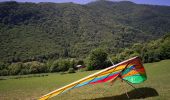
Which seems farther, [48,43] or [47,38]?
[47,38]

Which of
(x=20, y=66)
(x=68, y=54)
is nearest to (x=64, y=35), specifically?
(x=68, y=54)

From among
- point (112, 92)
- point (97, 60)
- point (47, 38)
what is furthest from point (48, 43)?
point (112, 92)

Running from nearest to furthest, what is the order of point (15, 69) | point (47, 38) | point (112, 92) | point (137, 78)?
point (137, 78) < point (112, 92) < point (15, 69) < point (47, 38)

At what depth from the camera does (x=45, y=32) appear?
174 meters

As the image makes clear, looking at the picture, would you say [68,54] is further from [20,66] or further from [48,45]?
[20,66]

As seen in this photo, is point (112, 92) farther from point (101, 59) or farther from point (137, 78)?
point (101, 59)

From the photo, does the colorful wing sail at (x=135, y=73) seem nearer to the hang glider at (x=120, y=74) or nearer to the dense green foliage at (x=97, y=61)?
the hang glider at (x=120, y=74)

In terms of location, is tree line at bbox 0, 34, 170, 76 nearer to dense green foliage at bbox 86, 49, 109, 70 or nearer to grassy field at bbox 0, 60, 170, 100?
dense green foliage at bbox 86, 49, 109, 70

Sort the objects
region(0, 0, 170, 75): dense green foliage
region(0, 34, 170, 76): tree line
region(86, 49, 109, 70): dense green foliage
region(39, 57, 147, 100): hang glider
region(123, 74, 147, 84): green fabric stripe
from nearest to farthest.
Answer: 1. region(39, 57, 147, 100): hang glider
2. region(123, 74, 147, 84): green fabric stripe
3. region(0, 34, 170, 76): tree line
4. region(86, 49, 109, 70): dense green foliage
5. region(0, 0, 170, 75): dense green foliage

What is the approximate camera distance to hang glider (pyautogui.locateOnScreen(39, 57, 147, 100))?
12025 millimetres

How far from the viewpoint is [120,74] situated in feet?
44.1

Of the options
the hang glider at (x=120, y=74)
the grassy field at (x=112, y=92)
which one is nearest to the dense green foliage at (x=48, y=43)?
the grassy field at (x=112, y=92)

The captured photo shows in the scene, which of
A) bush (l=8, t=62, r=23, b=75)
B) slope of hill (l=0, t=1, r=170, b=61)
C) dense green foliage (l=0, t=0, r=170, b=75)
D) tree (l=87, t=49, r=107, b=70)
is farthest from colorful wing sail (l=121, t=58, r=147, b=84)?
slope of hill (l=0, t=1, r=170, b=61)

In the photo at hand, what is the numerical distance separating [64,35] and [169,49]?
441 feet
